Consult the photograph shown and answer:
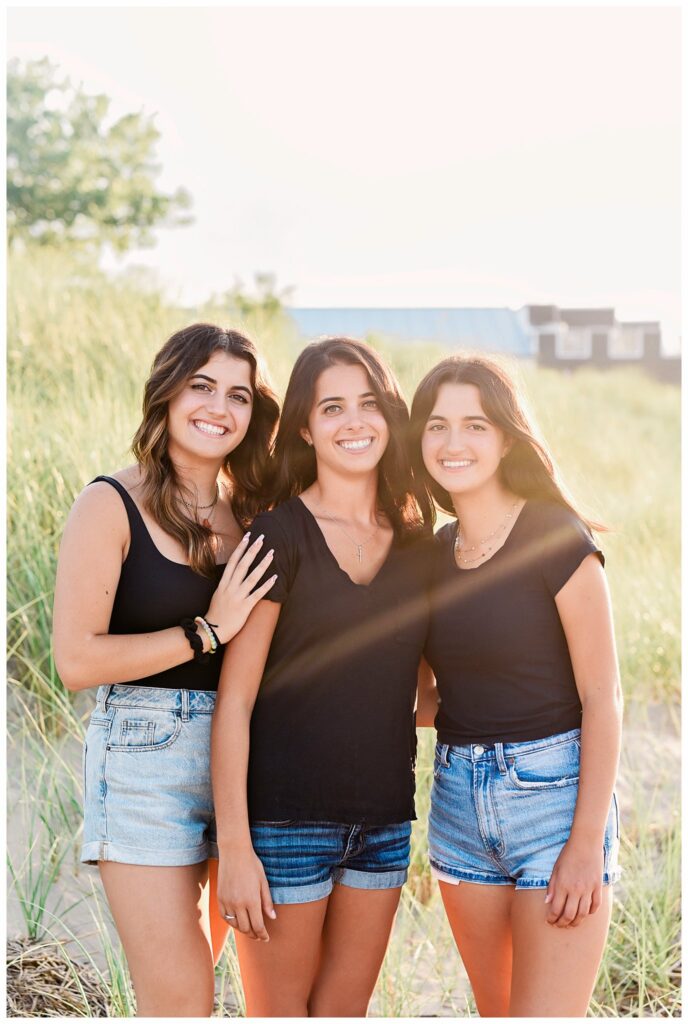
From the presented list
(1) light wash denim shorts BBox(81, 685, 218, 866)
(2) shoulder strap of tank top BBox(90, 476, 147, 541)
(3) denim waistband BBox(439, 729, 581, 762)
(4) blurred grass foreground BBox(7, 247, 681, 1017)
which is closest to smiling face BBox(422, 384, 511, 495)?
(4) blurred grass foreground BBox(7, 247, 681, 1017)

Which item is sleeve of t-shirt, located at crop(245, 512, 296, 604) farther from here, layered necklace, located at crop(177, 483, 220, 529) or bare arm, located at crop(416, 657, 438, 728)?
bare arm, located at crop(416, 657, 438, 728)

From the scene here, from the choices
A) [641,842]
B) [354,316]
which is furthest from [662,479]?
[354,316]

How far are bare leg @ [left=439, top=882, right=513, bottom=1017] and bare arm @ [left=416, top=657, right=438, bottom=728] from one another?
49 centimetres

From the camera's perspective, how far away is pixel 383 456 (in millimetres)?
2932

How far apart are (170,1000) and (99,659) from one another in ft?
3.10

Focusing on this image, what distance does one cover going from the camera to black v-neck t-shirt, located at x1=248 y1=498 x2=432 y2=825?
2602 mm

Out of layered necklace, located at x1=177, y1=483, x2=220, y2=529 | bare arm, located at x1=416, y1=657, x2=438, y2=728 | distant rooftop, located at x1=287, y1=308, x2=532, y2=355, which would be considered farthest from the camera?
distant rooftop, located at x1=287, y1=308, x2=532, y2=355

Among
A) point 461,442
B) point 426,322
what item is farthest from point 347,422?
point 426,322

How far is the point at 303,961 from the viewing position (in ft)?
8.56

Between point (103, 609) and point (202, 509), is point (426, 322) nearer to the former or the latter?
point (202, 509)

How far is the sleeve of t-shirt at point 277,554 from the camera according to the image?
8.57ft

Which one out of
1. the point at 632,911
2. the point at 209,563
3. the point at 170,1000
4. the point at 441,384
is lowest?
the point at 632,911

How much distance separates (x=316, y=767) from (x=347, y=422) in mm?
971

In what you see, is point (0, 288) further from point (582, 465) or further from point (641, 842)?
point (582, 465)
